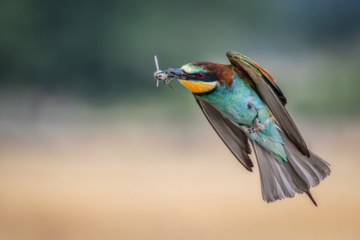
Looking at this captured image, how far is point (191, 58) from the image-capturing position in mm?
2795

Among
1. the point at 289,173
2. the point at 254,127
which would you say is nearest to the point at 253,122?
the point at 254,127

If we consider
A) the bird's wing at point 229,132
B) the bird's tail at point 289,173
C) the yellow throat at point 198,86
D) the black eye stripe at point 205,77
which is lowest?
the bird's tail at point 289,173

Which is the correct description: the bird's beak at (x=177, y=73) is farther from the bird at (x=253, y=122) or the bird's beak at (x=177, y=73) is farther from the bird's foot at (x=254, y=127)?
the bird's foot at (x=254, y=127)

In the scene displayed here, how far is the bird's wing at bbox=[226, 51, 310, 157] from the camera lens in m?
0.96

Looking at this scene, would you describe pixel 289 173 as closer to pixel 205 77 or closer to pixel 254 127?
pixel 254 127

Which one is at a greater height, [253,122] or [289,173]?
[253,122]

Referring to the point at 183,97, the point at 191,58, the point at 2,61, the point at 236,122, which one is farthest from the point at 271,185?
the point at 2,61

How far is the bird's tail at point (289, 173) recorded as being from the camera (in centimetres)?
107

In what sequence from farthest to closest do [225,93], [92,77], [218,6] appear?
[92,77] < [218,6] < [225,93]

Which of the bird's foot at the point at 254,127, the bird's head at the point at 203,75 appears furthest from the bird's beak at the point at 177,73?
the bird's foot at the point at 254,127

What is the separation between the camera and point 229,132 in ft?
3.55

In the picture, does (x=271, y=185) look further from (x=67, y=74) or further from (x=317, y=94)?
(x=67, y=74)

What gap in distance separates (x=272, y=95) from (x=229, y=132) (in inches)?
5.6

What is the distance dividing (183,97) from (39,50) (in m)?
0.83
